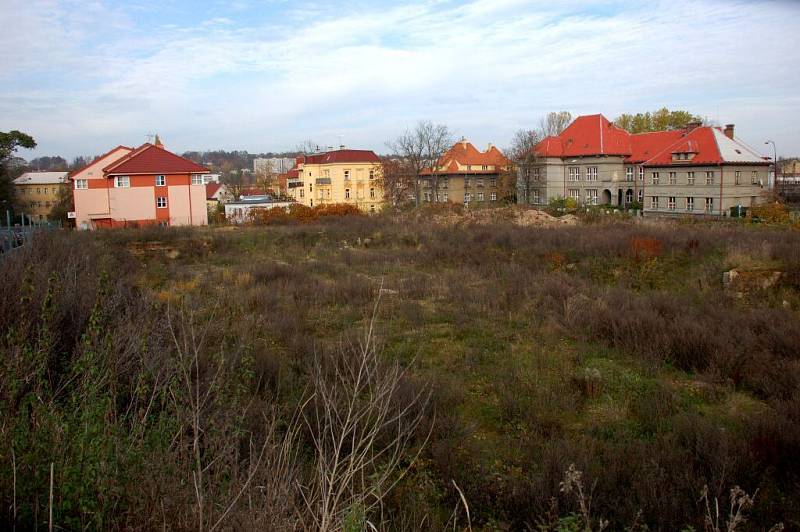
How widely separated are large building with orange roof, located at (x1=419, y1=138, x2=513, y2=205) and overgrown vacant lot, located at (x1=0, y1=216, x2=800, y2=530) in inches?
1656

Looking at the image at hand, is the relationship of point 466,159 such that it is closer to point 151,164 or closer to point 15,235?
point 151,164

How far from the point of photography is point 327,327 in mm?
11000

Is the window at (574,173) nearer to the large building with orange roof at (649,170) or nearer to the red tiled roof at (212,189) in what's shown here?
the large building with orange roof at (649,170)

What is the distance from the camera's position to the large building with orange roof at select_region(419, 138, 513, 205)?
58156 millimetres

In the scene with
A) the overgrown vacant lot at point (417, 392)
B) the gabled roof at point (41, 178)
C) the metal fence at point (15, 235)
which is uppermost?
the gabled roof at point (41, 178)

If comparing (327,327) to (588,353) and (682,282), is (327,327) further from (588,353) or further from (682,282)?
(682,282)

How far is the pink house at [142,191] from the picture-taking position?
3609 cm

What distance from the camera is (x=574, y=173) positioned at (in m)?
52.3

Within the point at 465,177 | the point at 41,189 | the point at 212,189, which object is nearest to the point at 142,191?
the point at 465,177

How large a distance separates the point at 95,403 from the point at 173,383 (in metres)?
0.49

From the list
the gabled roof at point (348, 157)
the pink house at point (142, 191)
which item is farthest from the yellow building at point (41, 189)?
the pink house at point (142, 191)

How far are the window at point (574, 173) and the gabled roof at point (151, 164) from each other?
3110 cm

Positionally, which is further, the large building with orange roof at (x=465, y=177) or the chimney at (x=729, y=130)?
the large building with orange roof at (x=465, y=177)

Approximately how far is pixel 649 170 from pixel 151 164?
34.5m
